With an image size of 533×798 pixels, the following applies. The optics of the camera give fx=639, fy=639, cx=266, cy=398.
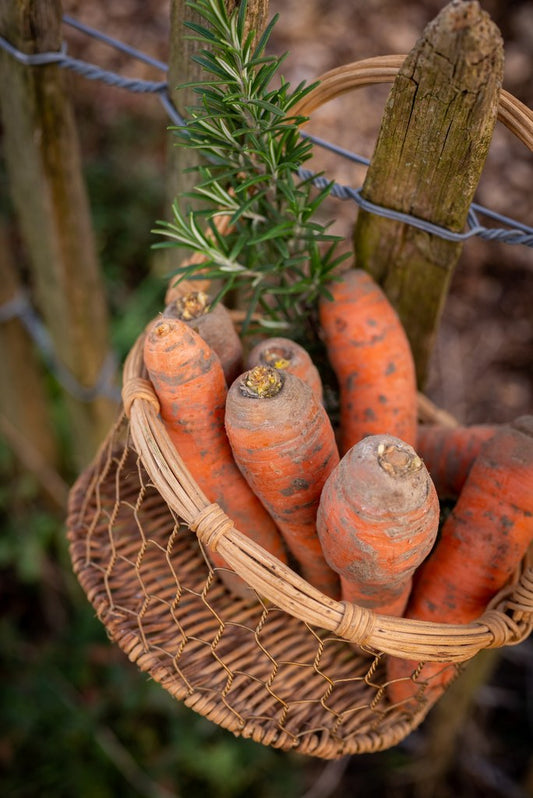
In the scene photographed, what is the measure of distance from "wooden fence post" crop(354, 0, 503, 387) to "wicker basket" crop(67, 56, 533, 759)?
6cm

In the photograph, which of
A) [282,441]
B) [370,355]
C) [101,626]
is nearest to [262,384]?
[282,441]

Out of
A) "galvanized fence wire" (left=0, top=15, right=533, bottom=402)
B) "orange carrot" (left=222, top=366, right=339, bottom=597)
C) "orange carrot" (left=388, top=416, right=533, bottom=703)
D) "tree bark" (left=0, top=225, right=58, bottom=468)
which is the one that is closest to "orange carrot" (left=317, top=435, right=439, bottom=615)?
"orange carrot" (left=222, top=366, right=339, bottom=597)

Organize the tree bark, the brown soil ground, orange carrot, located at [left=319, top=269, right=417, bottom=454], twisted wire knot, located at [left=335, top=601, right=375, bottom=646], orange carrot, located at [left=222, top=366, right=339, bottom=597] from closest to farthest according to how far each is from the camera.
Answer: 1. twisted wire knot, located at [left=335, top=601, right=375, bottom=646]
2. orange carrot, located at [left=222, top=366, right=339, bottom=597]
3. orange carrot, located at [left=319, top=269, right=417, bottom=454]
4. the tree bark
5. the brown soil ground

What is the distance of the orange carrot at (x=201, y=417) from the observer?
890 millimetres

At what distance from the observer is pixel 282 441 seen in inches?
34.0

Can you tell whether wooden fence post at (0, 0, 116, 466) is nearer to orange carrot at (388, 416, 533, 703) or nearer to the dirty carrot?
the dirty carrot

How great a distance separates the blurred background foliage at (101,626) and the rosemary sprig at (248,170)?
127cm

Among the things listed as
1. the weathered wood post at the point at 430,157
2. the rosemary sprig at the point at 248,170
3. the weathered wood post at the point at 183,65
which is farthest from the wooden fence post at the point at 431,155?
the weathered wood post at the point at 183,65

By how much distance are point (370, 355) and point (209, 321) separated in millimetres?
290

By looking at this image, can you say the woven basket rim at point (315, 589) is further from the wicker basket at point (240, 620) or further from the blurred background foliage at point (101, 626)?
the blurred background foliage at point (101, 626)

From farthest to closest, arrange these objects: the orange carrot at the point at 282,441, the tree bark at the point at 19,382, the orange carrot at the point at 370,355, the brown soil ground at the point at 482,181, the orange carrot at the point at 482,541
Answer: the brown soil ground at the point at 482,181 < the tree bark at the point at 19,382 < the orange carrot at the point at 370,355 < the orange carrot at the point at 482,541 < the orange carrot at the point at 282,441

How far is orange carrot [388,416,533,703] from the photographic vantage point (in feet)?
3.18

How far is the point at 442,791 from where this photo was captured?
76.8 inches

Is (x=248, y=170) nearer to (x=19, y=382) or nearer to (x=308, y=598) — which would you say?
(x=308, y=598)
